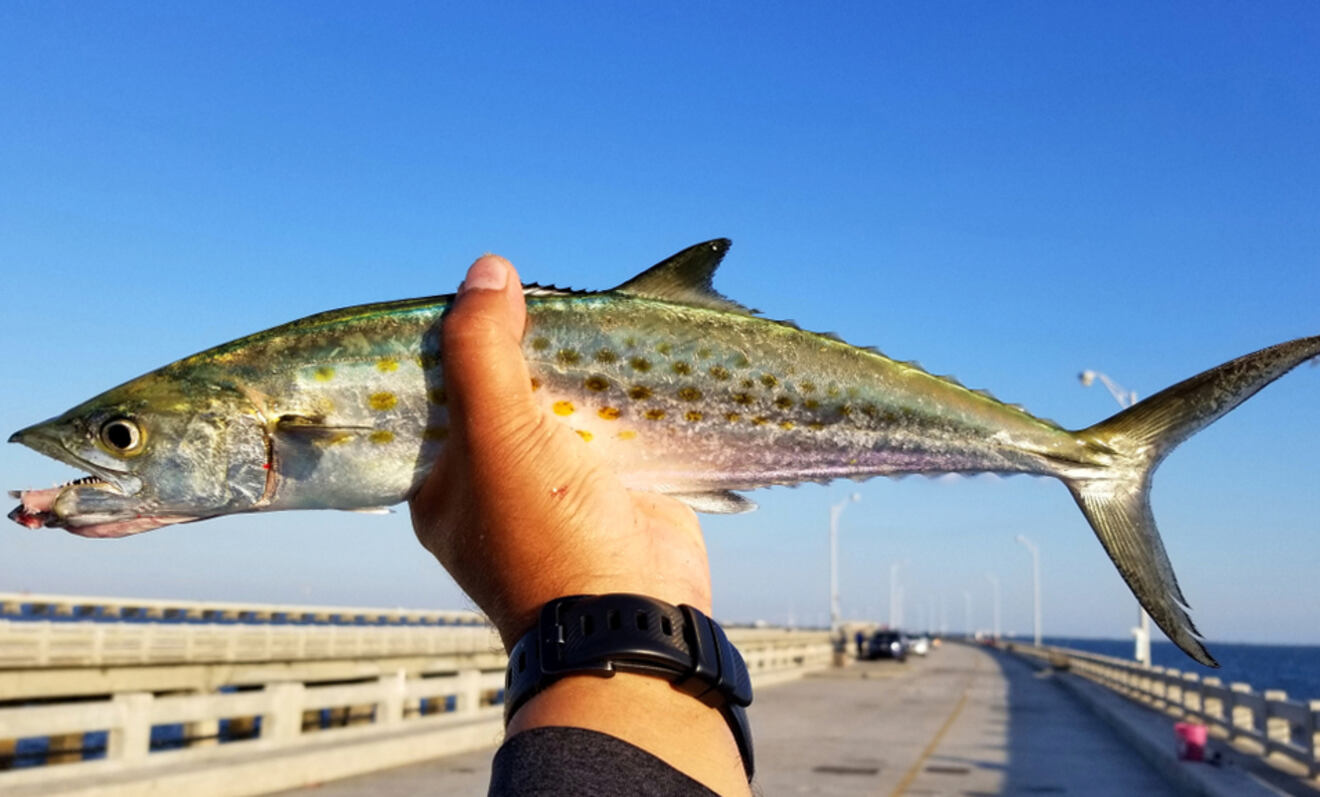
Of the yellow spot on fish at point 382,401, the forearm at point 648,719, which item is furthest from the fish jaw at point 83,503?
the forearm at point 648,719

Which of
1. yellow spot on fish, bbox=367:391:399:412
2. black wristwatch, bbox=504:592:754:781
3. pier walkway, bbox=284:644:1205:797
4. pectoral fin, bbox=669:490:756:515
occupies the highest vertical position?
yellow spot on fish, bbox=367:391:399:412

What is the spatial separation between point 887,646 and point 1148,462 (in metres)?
66.8

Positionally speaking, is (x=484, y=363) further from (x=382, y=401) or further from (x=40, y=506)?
(x=40, y=506)

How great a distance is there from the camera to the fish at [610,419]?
2920mm

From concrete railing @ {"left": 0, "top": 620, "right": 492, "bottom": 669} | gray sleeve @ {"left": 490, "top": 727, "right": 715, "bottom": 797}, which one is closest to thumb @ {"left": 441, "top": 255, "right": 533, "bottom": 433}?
gray sleeve @ {"left": 490, "top": 727, "right": 715, "bottom": 797}

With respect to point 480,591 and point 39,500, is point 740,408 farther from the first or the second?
point 39,500

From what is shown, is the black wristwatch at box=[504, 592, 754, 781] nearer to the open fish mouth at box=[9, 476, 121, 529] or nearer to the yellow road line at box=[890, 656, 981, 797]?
the open fish mouth at box=[9, 476, 121, 529]

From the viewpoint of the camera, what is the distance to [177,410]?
9.81 ft

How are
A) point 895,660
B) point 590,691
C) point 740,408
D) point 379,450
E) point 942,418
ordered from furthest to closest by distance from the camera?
point 895,660 → point 942,418 → point 740,408 → point 379,450 → point 590,691

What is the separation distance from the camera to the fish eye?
2.94 metres

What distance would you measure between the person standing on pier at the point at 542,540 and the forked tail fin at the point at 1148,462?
3.63ft

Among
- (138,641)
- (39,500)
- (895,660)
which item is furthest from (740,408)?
(895,660)

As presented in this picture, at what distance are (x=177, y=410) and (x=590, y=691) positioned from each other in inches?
55.1

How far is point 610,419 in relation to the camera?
302 cm
